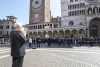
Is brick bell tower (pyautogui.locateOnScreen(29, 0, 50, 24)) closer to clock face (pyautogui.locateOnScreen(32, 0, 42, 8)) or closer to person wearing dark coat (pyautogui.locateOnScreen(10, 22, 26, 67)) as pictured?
clock face (pyautogui.locateOnScreen(32, 0, 42, 8))

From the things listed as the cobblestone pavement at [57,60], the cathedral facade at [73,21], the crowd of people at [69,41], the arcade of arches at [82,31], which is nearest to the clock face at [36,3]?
the cathedral facade at [73,21]

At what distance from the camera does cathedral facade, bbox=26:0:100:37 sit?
41.5m

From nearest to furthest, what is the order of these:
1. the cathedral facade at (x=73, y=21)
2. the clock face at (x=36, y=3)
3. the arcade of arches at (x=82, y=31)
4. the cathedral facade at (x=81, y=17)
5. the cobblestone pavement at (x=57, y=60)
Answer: the cobblestone pavement at (x=57, y=60) → the cathedral facade at (x=81, y=17) → the cathedral facade at (x=73, y=21) → the arcade of arches at (x=82, y=31) → the clock face at (x=36, y=3)

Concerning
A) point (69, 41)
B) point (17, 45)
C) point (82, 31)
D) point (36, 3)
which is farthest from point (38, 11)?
point (17, 45)

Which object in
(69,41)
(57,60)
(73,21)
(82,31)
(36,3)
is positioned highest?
(36,3)

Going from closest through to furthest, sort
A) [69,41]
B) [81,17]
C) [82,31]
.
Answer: [69,41] → [82,31] → [81,17]

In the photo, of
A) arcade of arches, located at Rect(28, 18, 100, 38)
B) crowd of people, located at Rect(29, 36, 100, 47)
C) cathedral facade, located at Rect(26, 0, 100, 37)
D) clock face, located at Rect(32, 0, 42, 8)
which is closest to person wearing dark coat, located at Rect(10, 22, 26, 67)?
crowd of people, located at Rect(29, 36, 100, 47)

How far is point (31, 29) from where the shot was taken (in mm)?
55688

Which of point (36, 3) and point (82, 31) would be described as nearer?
point (82, 31)

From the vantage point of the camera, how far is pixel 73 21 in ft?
156

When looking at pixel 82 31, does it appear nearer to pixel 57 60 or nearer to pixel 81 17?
pixel 81 17

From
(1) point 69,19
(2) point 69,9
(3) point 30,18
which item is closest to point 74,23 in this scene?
(1) point 69,19

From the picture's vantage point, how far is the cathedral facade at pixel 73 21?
41531mm

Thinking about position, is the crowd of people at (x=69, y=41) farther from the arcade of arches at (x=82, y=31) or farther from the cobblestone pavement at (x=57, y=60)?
the arcade of arches at (x=82, y=31)
